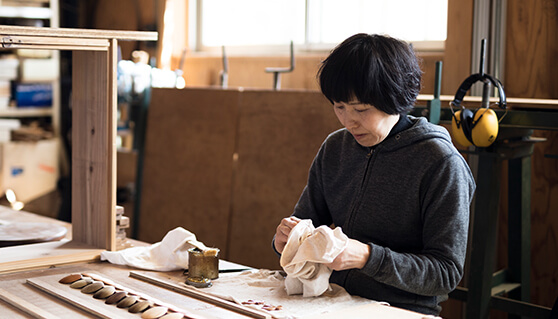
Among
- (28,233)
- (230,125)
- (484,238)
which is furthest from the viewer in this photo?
(230,125)

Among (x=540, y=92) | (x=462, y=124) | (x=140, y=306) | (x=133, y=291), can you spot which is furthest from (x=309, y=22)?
(x=140, y=306)

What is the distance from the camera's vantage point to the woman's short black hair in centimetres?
156

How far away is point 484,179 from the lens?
2.33 meters

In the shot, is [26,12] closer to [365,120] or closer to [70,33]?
[70,33]

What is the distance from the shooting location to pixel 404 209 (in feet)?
5.39

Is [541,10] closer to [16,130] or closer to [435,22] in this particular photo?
[435,22]

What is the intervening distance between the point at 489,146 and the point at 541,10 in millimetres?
771

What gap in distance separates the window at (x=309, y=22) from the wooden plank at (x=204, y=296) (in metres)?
2.14

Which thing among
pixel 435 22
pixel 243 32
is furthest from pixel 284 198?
pixel 243 32

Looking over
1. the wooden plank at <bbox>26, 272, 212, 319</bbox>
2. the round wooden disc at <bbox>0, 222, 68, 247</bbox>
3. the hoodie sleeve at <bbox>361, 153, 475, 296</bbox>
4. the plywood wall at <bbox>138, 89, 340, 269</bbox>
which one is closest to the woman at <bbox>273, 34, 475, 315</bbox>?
the hoodie sleeve at <bbox>361, 153, 475, 296</bbox>

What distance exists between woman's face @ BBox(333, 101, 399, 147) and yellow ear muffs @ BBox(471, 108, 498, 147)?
0.58m

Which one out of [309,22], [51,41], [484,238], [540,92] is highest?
[309,22]

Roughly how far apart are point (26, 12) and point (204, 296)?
4053 mm

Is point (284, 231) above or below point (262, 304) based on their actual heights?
above
